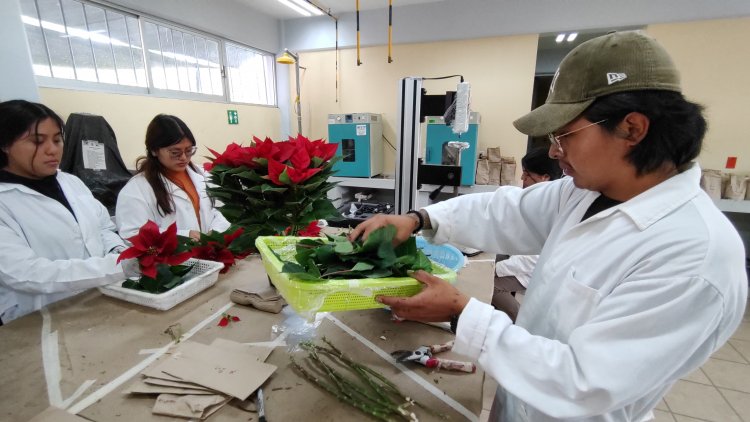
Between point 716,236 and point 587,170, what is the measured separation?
9.4 inches

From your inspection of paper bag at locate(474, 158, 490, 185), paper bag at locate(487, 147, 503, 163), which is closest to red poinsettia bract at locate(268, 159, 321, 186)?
paper bag at locate(474, 158, 490, 185)

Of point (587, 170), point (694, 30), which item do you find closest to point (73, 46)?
point (587, 170)

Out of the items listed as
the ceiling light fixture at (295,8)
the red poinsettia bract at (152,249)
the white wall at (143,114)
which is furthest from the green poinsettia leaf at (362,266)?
the ceiling light fixture at (295,8)

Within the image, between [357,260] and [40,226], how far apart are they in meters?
1.39

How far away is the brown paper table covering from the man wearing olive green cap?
19 centimetres

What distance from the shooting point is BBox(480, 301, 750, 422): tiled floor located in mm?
1915

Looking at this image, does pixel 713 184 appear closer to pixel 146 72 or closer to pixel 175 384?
pixel 175 384

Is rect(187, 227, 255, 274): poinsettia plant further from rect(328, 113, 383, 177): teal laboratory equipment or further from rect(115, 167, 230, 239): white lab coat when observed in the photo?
rect(328, 113, 383, 177): teal laboratory equipment

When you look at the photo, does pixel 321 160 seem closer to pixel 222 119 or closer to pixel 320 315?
pixel 320 315

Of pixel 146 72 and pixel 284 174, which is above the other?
pixel 146 72

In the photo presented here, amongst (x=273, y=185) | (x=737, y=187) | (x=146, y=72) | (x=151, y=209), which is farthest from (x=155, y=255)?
(x=737, y=187)

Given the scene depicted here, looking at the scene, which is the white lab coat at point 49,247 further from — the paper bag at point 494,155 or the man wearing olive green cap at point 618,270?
the paper bag at point 494,155

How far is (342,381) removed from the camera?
2.55ft

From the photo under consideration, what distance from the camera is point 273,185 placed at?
1.02 meters
